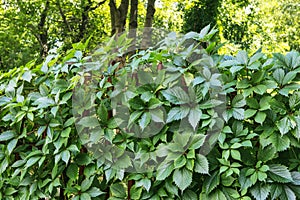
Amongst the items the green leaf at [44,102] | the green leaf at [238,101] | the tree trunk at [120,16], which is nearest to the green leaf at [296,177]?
the green leaf at [238,101]

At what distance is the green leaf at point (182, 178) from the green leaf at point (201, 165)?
0.13 ft

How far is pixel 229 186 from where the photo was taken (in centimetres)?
136

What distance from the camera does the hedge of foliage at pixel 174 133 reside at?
1.32 metres

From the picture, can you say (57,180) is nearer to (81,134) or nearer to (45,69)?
(81,134)

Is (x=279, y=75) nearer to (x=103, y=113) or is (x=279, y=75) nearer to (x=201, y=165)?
(x=201, y=165)

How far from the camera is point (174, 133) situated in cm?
139

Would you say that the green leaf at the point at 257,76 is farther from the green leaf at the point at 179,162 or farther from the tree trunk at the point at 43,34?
the tree trunk at the point at 43,34

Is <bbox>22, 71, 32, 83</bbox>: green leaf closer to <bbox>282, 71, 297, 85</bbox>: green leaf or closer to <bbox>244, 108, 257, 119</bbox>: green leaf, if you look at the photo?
<bbox>244, 108, 257, 119</bbox>: green leaf

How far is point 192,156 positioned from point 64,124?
2.17 ft

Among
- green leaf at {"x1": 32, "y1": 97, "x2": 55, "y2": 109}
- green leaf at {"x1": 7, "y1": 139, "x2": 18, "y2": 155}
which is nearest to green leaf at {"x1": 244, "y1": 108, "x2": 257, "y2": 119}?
green leaf at {"x1": 32, "y1": 97, "x2": 55, "y2": 109}

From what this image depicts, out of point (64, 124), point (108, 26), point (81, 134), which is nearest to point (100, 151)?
point (81, 134)

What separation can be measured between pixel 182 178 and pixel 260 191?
1.05 ft

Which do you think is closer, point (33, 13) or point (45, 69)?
point (45, 69)

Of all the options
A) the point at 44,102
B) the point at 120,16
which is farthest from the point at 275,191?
the point at 120,16
